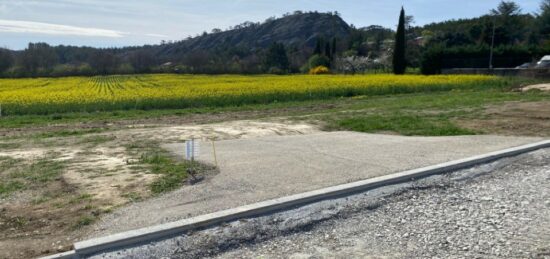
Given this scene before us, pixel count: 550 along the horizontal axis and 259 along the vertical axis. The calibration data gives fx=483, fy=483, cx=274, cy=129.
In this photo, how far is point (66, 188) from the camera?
675 centimetres

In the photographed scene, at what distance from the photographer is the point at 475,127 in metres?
12.7

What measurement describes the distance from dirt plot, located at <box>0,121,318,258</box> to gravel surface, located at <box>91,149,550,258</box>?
100 cm

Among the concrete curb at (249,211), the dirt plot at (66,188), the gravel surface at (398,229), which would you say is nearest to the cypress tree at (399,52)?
the dirt plot at (66,188)

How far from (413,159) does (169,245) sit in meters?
4.95

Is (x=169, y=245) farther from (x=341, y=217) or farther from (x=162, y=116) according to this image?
(x=162, y=116)

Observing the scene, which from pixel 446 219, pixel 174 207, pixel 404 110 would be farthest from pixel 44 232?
pixel 404 110

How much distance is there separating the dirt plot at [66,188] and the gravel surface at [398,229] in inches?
39.3

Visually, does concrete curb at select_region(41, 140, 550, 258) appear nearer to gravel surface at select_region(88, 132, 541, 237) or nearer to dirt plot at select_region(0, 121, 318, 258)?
gravel surface at select_region(88, 132, 541, 237)

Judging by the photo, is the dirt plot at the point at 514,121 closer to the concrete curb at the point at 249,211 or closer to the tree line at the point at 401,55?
the concrete curb at the point at 249,211

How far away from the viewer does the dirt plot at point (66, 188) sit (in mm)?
5070

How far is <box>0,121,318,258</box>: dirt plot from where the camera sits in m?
5.07

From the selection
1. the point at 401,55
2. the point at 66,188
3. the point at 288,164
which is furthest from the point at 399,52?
the point at 66,188

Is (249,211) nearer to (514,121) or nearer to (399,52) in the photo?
(514,121)

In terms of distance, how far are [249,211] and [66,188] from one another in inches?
113
